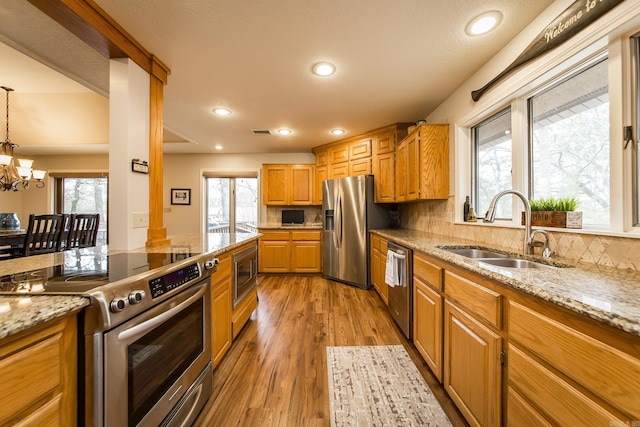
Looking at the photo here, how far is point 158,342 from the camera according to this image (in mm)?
1073

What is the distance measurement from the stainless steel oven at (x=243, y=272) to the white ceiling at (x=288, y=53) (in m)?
1.65

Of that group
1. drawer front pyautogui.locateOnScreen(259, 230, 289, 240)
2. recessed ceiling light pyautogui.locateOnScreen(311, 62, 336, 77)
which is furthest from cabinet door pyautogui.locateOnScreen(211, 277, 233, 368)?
drawer front pyautogui.locateOnScreen(259, 230, 289, 240)

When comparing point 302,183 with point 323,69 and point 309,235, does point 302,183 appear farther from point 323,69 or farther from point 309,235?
point 323,69

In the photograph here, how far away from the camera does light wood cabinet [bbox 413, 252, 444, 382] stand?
156 centimetres

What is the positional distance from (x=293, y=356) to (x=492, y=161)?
7.95 ft

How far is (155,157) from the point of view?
203 cm

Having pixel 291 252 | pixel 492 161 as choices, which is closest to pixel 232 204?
pixel 291 252

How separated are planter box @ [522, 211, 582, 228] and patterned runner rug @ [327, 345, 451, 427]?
1.26 meters

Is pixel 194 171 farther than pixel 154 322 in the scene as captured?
Yes

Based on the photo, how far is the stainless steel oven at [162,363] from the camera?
84 centimetres

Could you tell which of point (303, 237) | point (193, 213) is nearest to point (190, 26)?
point (303, 237)

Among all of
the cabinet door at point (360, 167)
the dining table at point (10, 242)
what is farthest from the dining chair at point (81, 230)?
the cabinet door at point (360, 167)

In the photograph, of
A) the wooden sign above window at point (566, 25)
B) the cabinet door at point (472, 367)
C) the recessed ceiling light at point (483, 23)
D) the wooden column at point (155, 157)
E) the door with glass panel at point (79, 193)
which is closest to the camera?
the cabinet door at point (472, 367)

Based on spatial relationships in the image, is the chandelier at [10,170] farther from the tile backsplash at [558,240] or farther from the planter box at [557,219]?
the planter box at [557,219]
